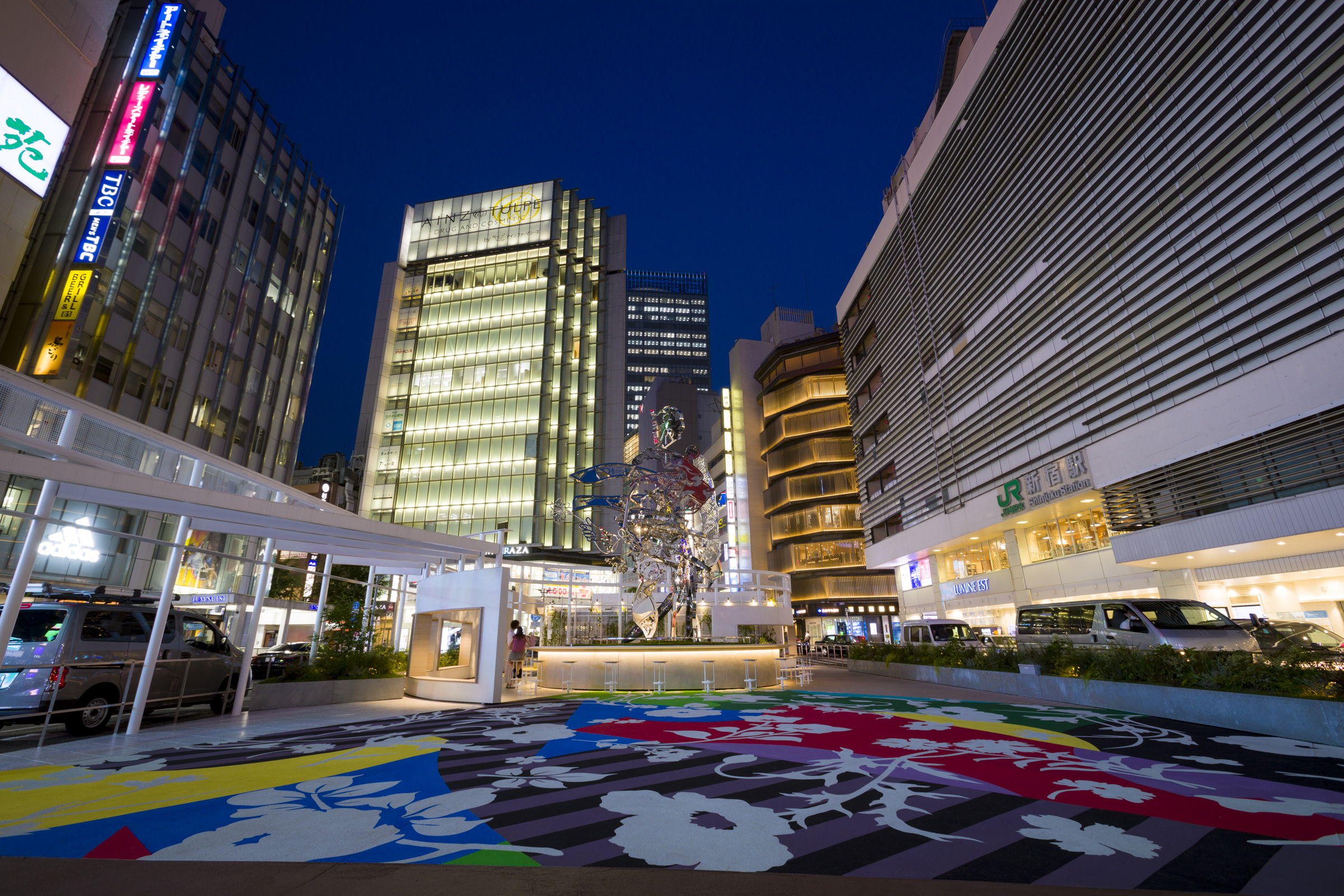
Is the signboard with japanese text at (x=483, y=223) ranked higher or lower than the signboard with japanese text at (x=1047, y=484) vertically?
higher

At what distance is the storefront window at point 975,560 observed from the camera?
25766mm

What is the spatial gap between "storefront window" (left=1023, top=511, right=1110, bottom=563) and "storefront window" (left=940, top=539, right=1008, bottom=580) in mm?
1245

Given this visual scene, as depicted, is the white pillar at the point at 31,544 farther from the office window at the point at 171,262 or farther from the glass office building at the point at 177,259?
the office window at the point at 171,262

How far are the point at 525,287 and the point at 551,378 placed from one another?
8684 millimetres

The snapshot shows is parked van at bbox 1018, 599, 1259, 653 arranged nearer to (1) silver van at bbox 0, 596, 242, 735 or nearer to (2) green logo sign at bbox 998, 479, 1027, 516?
(2) green logo sign at bbox 998, 479, 1027, 516

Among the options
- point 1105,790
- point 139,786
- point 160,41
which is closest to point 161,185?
point 160,41

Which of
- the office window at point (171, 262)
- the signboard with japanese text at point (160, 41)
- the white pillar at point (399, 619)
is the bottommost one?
the white pillar at point (399, 619)

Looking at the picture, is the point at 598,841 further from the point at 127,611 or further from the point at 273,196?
the point at 273,196

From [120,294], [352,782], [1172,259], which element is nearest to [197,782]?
[352,782]

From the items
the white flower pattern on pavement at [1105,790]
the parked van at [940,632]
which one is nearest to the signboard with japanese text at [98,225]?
the white flower pattern on pavement at [1105,790]

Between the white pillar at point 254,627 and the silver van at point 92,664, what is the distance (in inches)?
13.2

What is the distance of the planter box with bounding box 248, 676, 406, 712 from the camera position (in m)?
11.6

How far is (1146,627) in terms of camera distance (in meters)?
11.4

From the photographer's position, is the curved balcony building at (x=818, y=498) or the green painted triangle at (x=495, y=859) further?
the curved balcony building at (x=818, y=498)
